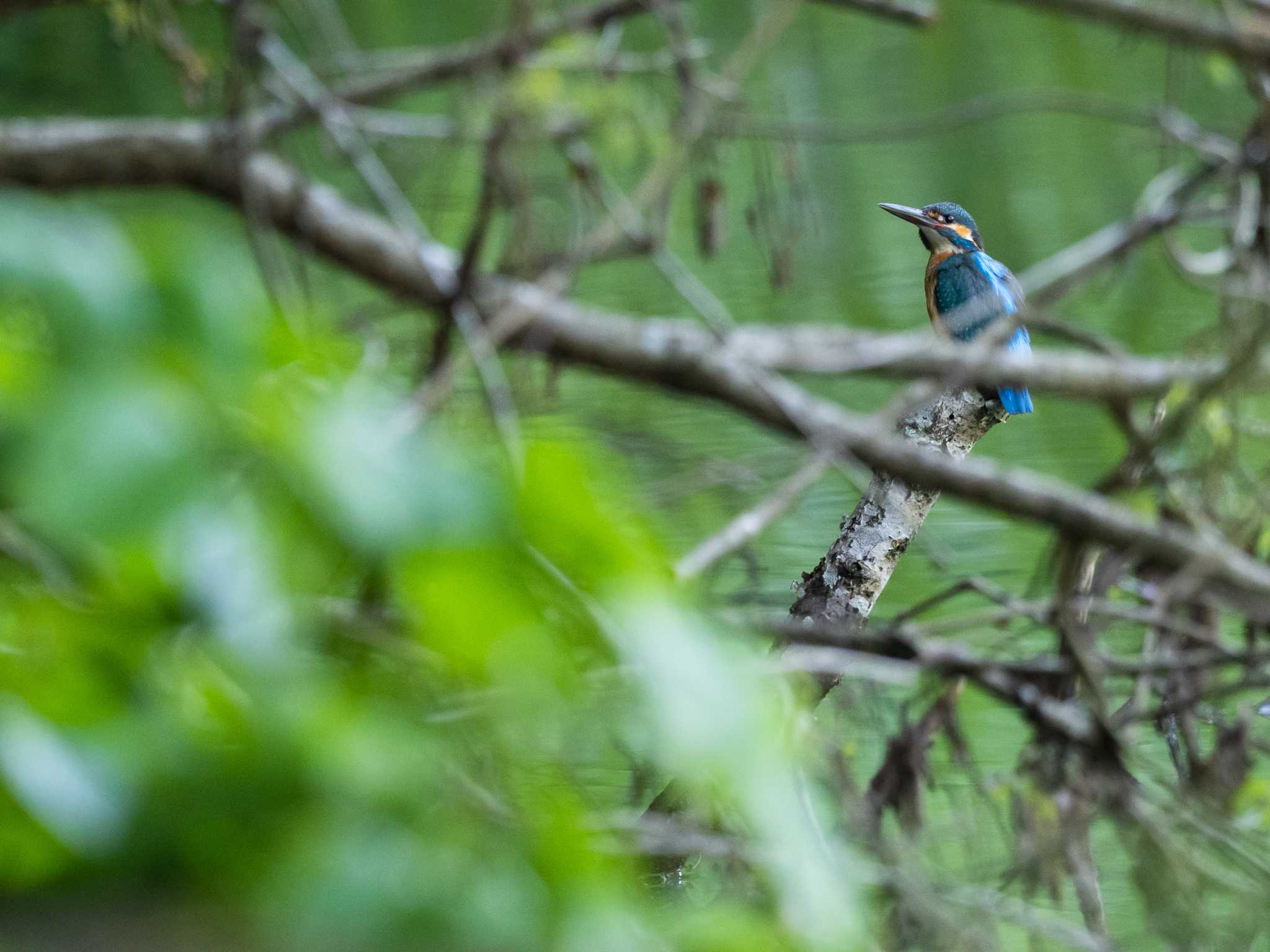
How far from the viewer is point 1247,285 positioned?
4.49ft

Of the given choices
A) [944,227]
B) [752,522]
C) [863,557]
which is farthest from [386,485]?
[944,227]

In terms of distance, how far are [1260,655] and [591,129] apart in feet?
4.26

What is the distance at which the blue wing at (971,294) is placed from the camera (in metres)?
1.32

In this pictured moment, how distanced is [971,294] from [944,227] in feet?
0.61

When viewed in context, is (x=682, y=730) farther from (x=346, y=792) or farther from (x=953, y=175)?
(x=953, y=175)

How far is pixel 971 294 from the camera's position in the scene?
1.33 meters

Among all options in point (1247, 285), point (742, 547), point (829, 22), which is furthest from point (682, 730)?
point (829, 22)

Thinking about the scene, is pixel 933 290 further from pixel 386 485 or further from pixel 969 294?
pixel 386 485

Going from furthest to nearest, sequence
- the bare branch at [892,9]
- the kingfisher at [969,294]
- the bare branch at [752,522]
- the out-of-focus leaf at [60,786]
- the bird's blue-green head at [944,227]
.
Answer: the bare branch at [892,9]
the bird's blue-green head at [944,227]
the kingfisher at [969,294]
the bare branch at [752,522]
the out-of-focus leaf at [60,786]

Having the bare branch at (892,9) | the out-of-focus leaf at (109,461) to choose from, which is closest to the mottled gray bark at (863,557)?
the out-of-focus leaf at (109,461)

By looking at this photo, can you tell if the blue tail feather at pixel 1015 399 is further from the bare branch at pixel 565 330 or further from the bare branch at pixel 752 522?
the bare branch at pixel 752 522

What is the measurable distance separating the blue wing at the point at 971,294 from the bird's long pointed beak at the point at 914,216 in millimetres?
124

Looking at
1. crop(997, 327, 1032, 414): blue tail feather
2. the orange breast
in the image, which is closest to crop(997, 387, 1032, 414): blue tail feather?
crop(997, 327, 1032, 414): blue tail feather

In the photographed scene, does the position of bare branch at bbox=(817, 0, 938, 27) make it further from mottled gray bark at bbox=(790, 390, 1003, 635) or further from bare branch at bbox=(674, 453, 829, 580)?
mottled gray bark at bbox=(790, 390, 1003, 635)
